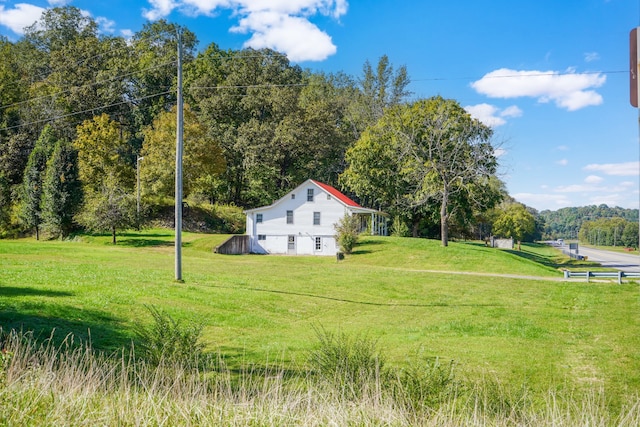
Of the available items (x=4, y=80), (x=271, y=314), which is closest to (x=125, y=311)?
(x=271, y=314)

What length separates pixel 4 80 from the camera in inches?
2223

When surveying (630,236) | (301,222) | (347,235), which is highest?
(301,222)

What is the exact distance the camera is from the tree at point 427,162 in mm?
45781

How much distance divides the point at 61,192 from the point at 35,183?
3.93 metres

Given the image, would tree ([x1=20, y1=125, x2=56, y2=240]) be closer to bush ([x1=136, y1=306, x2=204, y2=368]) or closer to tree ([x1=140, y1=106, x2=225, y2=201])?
tree ([x1=140, y1=106, x2=225, y2=201])

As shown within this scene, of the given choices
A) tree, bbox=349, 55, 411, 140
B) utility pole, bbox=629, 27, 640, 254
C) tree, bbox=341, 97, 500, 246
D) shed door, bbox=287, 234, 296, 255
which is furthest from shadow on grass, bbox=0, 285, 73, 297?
tree, bbox=349, 55, 411, 140

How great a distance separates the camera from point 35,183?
49125 mm

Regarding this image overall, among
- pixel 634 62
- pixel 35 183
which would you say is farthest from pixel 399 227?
pixel 634 62

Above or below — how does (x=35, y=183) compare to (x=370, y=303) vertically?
above

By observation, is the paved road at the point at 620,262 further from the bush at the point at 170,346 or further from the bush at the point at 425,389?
the bush at the point at 170,346

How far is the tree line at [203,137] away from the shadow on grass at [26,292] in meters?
29.1

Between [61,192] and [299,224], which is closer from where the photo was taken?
[61,192]

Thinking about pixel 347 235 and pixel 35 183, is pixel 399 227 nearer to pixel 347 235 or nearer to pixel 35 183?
pixel 347 235

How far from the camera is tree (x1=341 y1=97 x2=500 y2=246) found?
45.8 m
